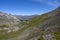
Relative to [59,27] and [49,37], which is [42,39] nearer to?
[49,37]

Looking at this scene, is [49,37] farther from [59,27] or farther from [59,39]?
[59,27]

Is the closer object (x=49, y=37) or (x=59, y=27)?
(x=49, y=37)

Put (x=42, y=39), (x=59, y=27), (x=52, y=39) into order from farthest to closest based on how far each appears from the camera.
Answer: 1. (x=59, y=27)
2. (x=42, y=39)
3. (x=52, y=39)

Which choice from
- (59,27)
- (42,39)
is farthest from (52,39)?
(59,27)

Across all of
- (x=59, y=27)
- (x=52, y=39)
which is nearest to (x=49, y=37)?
(x=52, y=39)

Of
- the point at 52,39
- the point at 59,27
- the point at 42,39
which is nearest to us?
the point at 52,39

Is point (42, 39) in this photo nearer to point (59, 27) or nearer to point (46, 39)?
point (46, 39)

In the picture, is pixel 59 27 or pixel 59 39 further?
pixel 59 27
